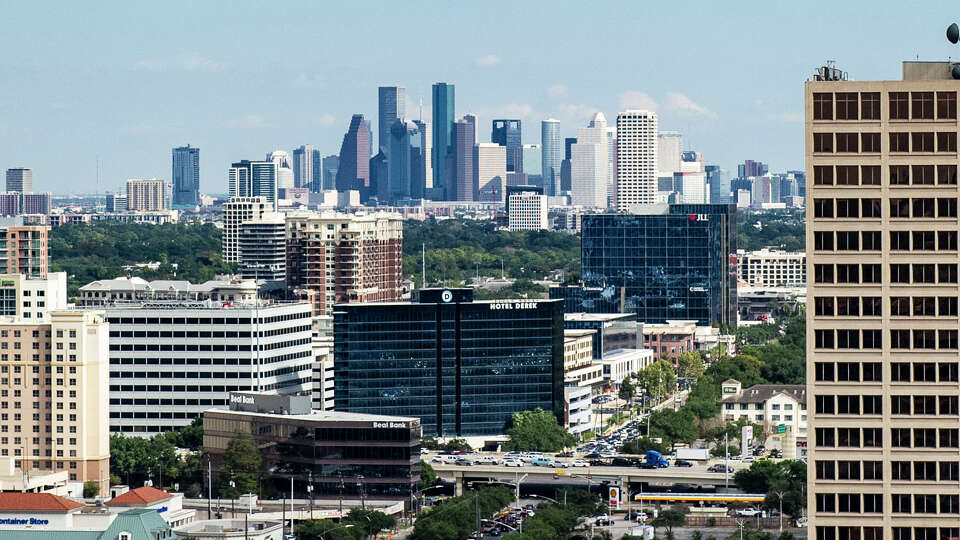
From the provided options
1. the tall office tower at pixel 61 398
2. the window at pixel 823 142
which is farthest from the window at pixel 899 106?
the tall office tower at pixel 61 398

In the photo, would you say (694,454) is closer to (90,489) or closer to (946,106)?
(90,489)

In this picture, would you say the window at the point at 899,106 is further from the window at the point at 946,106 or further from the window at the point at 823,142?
the window at the point at 823,142

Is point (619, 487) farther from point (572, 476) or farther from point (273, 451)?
point (273, 451)

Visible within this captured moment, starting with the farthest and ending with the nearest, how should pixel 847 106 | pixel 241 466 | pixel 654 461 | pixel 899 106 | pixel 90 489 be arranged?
pixel 654 461 → pixel 241 466 → pixel 90 489 → pixel 847 106 → pixel 899 106

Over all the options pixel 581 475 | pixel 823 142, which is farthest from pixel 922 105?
pixel 581 475

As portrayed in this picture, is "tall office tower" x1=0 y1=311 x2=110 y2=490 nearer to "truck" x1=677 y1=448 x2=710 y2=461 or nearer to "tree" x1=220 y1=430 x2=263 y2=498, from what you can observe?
"tree" x1=220 y1=430 x2=263 y2=498

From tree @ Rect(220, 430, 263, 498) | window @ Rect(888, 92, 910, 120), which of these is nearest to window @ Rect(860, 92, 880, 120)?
window @ Rect(888, 92, 910, 120)
